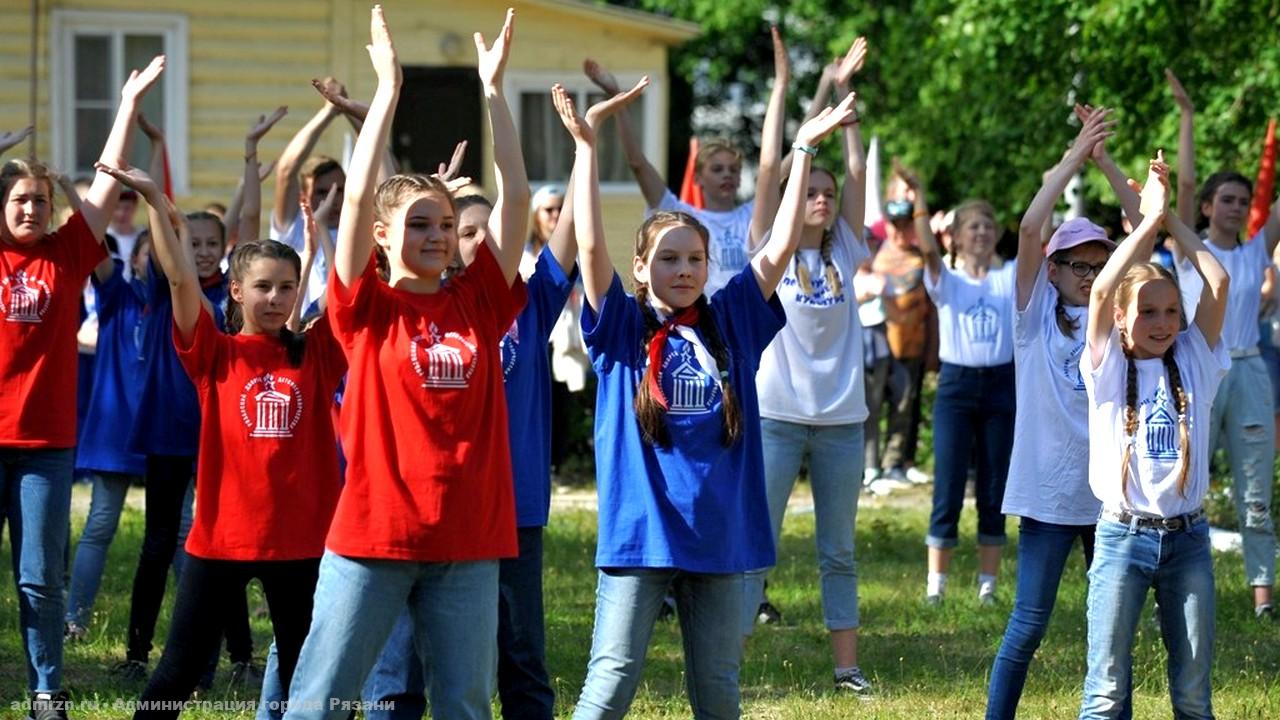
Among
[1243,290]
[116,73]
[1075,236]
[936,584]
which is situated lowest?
[936,584]

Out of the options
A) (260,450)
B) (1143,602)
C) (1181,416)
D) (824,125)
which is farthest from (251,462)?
(1181,416)

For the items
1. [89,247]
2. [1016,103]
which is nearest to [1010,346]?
[89,247]

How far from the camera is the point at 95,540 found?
8.08 metres

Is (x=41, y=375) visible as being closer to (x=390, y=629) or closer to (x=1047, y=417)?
(x=390, y=629)

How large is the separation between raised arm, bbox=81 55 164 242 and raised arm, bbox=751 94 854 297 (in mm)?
2154

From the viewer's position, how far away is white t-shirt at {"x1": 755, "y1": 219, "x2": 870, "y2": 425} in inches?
293

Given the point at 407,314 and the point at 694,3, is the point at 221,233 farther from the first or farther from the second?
the point at 694,3

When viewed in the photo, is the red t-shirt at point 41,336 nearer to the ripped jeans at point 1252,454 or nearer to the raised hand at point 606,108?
the raised hand at point 606,108

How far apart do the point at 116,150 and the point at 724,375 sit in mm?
2338

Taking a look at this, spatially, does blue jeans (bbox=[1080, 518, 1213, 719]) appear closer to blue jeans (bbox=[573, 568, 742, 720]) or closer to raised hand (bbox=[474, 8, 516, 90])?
blue jeans (bbox=[573, 568, 742, 720])

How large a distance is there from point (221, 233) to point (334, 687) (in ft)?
11.2

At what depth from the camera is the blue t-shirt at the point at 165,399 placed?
293 inches

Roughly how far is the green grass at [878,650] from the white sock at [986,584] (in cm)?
7

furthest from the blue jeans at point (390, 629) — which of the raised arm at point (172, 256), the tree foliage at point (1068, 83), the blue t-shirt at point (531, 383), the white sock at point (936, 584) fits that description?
the tree foliage at point (1068, 83)
